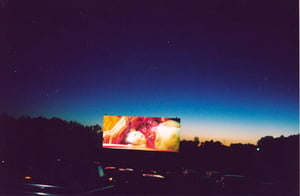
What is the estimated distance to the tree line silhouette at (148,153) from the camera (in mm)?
28328

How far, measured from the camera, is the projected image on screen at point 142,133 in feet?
68.2

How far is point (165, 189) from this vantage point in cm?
1415

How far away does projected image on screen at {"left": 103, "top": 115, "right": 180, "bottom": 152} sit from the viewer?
68.2 ft

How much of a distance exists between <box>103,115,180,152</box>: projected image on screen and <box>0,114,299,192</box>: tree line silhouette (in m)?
7.42

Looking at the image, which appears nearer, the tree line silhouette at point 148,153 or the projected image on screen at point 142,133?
the projected image on screen at point 142,133

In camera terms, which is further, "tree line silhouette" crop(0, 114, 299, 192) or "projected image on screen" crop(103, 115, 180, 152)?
"tree line silhouette" crop(0, 114, 299, 192)

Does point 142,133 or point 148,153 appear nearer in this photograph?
point 142,133

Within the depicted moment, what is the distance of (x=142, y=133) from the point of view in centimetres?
2105

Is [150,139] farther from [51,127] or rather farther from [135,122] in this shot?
[51,127]

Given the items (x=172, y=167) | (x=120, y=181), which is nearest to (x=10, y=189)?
(x=120, y=181)

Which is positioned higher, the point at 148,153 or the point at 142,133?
the point at 142,133

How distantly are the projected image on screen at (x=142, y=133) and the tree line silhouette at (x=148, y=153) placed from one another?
7415 mm

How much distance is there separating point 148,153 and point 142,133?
9.66m

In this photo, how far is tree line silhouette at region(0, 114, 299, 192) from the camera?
92.9ft
